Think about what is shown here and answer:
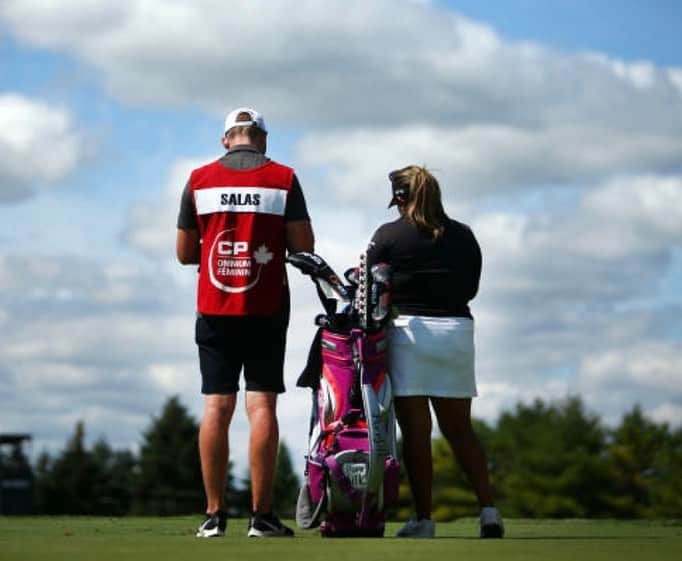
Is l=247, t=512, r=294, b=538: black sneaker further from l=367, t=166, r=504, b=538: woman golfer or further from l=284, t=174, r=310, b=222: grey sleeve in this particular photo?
l=284, t=174, r=310, b=222: grey sleeve

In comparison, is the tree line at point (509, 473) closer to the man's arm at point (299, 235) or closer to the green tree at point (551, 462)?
the green tree at point (551, 462)

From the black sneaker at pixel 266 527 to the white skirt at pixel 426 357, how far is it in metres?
1.12

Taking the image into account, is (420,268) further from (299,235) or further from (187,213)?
(187,213)

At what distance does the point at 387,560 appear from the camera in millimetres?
6598

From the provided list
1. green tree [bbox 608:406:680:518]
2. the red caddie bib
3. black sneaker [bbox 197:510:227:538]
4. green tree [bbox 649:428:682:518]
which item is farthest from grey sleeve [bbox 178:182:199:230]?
green tree [bbox 608:406:680:518]

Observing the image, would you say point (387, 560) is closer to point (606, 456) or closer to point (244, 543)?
point (244, 543)

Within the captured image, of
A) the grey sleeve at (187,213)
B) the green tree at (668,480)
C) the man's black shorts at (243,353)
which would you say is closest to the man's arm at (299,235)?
the man's black shorts at (243,353)

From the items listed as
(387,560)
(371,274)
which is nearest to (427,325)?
(371,274)

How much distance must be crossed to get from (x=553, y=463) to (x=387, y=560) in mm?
125429

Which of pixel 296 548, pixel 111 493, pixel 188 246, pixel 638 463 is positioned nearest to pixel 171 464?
pixel 111 493

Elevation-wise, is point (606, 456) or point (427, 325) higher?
point (606, 456)

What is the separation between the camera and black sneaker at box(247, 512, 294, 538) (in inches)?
344

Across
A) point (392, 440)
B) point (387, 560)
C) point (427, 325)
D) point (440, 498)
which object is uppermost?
point (440, 498)

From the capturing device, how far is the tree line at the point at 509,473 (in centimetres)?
11656
